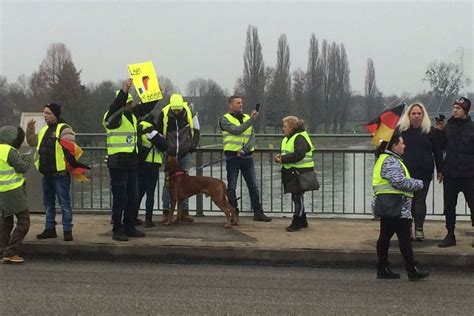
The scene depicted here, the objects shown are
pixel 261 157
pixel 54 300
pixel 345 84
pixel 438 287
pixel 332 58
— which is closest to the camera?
pixel 54 300

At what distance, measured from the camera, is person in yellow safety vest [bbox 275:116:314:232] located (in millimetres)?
7855

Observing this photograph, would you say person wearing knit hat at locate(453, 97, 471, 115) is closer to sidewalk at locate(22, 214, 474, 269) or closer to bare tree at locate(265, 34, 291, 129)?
sidewalk at locate(22, 214, 474, 269)

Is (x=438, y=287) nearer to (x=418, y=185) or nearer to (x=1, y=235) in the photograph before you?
(x=418, y=185)

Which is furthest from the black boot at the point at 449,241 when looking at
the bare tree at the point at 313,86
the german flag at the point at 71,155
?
the bare tree at the point at 313,86

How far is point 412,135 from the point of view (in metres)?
7.11

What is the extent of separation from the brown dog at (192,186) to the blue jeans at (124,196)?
0.65 meters

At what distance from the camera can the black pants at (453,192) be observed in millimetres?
6918

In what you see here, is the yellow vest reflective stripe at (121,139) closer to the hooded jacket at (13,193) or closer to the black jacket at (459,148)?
the hooded jacket at (13,193)

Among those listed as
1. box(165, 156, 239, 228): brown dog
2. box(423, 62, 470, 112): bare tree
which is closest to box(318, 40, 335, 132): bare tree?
box(423, 62, 470, 112): bare tree

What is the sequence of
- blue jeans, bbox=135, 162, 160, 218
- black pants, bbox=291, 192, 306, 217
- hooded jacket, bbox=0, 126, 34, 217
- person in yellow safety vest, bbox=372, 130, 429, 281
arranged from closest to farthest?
1. person in yellow safety vest, bbox=372, 130, 429, 281
2. hooded jacket, bbox=0, 126, 34, 217
3. black pants, bbox=291, 192, 306, 217
4. blue jeans, bbox=135, 162, 160, 218

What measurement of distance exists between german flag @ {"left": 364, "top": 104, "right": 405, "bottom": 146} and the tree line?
2407mm

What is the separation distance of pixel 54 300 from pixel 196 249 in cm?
207

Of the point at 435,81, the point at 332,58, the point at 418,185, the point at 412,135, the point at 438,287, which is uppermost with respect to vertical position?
the point at 332,58

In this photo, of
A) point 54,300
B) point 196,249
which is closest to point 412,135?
point 196,249
